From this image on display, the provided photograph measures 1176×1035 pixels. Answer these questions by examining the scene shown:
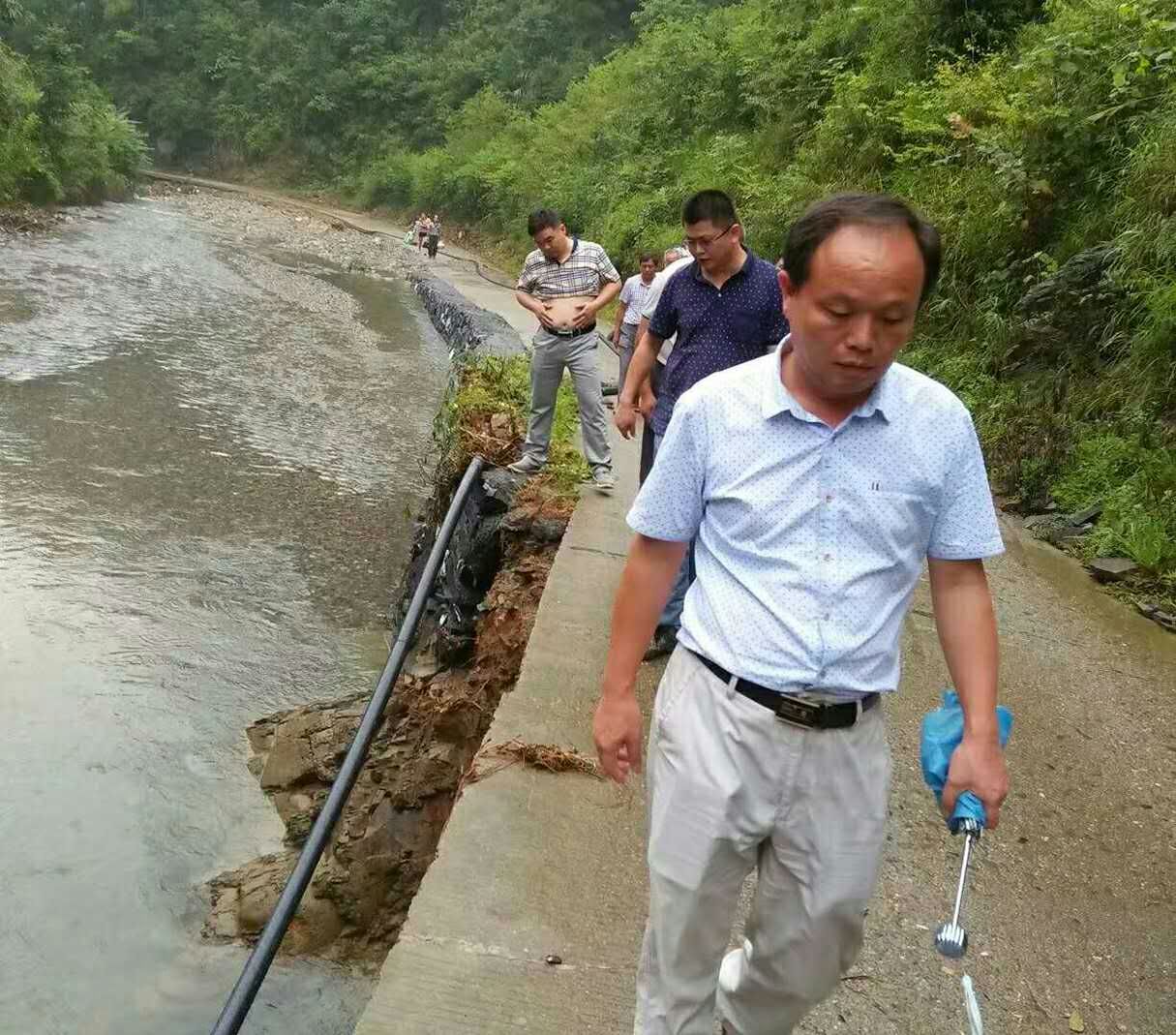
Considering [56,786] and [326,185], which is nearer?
[56,786]

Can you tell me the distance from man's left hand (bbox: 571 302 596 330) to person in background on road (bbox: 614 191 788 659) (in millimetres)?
2084

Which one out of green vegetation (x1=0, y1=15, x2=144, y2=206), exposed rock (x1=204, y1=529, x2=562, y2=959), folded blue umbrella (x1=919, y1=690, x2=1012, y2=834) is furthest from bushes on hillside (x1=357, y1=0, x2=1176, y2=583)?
green vegetation (x1=0, y1=15, x2=144, y2=206)

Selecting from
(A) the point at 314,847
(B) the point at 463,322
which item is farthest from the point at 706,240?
(B) the point at 463,322

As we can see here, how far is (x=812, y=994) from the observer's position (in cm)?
219

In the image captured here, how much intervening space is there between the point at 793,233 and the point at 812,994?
141 cm

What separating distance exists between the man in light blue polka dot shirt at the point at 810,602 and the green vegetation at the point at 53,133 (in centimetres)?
3085

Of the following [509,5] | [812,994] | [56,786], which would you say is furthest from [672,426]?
[509,5]

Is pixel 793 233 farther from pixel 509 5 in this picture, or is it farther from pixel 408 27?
pixel 408 27

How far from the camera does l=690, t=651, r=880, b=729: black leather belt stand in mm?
2043

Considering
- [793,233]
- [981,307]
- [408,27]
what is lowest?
[981,307]

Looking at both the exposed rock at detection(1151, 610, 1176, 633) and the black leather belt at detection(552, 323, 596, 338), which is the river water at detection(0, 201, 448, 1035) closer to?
the black leather belt at detection(552, 323, 596, 338)

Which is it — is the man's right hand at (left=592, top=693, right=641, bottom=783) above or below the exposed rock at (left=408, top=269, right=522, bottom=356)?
above

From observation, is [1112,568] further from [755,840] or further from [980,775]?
[755,840]

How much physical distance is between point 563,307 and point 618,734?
4794 millimetres
